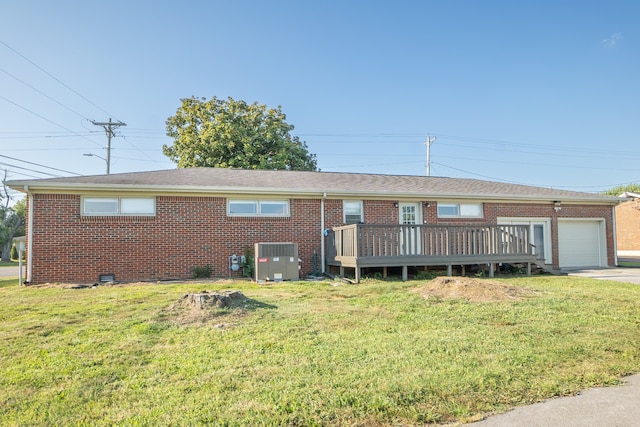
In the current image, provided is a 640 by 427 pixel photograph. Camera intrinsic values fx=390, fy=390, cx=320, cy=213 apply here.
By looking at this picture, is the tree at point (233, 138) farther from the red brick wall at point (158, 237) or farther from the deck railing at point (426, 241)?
the deck railing at point (426, 241)

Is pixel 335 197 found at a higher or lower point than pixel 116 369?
higher

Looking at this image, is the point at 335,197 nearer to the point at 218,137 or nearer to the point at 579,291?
the point at 579,291

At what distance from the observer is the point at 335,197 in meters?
12.8

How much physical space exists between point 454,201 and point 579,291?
616cm

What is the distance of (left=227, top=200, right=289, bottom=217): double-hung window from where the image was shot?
12016mm

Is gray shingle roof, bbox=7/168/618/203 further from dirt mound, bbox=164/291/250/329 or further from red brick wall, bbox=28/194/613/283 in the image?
dirt mound, bbox=164/291/250/329

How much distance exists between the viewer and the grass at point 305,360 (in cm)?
280

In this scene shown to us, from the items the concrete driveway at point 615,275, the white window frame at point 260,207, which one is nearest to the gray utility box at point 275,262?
the white window frame at point 260,207

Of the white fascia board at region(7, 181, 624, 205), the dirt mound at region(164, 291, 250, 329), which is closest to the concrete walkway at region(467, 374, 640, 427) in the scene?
the dirt mound at region(164, 291, 250, 329)

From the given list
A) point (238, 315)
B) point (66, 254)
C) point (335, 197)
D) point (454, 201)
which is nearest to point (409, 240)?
point (335, 197)

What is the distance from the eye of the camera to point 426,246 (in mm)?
11352

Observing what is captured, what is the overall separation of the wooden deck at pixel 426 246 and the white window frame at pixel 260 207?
1675 millimetres

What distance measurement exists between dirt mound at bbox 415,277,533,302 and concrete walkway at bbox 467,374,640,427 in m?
3.98

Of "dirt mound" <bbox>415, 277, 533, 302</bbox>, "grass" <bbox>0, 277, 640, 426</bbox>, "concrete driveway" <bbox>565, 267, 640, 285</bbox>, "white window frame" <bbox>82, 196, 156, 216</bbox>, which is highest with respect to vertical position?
"white window frame" <bbox>82, 196, 156, 216</bbox>
